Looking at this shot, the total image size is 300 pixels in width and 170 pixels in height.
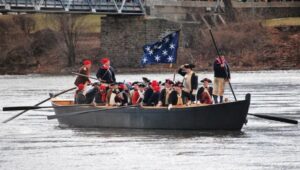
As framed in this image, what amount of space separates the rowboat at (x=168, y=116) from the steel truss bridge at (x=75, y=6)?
145 feet

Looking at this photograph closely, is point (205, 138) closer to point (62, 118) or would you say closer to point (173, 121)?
point (173, 121)

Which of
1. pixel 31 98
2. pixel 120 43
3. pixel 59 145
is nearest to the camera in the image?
pixel 59 145

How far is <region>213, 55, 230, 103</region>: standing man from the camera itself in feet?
139

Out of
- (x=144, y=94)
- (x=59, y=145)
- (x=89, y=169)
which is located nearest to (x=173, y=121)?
(x=144, y=94)

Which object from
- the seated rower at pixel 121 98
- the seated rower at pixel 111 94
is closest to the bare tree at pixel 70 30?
the seated rower at pixel 111 94

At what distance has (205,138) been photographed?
125ft

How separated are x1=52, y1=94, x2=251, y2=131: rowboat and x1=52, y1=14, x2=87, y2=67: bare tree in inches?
2358

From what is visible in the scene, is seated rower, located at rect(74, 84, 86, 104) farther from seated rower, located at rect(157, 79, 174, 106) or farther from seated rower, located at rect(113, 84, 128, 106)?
seated rower, located at rect(157, 79, 174, 106)

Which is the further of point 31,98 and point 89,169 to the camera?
point 31,98

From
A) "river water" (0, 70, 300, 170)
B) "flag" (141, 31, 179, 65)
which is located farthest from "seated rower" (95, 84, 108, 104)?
"flag" (141, 31, 179, 65)

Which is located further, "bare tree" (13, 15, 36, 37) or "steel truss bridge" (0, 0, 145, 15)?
"bare tree" (13, 15, 36, 37)

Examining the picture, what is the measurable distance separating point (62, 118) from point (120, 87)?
3.20 metres

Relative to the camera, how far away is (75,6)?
324ft

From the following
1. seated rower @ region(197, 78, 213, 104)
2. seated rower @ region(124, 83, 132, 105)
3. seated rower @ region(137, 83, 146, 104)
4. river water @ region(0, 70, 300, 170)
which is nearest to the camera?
river water @ region(0, 70, 300, 170)
